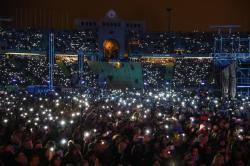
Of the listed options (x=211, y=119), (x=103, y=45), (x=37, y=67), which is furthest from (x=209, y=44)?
(x=211, y=119)

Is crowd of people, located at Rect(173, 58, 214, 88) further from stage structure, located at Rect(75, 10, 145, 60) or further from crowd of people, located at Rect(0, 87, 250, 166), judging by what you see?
crowd of people, located at Rect(0, 87, 250, 166)

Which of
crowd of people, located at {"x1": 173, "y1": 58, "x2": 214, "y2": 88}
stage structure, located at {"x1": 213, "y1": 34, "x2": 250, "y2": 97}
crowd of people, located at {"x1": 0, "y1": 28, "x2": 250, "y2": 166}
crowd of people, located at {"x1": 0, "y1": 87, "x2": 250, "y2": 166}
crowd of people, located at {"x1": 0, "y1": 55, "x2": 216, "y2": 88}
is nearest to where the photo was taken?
crowd of people, located at {"x1": 0, "y1": 87, "x2": 250, "y2": 166}

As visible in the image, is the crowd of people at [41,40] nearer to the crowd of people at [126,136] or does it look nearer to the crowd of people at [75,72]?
the crowd of people at [75,72]

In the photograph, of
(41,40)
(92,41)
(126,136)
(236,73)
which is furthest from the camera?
(92,41)

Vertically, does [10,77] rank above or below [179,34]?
below

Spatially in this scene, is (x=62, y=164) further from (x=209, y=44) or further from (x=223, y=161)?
(x=209, y=44)

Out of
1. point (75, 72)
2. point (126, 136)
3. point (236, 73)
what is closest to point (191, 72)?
point (75, 72)

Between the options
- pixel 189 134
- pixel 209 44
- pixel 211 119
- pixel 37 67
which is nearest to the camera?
pixel 189 134

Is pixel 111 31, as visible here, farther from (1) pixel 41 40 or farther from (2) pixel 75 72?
(2) pixel 75 72

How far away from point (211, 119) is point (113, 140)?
708cm

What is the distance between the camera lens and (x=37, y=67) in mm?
65688

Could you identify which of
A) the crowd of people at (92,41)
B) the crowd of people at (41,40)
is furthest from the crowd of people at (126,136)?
the crowd of people at (41,40)

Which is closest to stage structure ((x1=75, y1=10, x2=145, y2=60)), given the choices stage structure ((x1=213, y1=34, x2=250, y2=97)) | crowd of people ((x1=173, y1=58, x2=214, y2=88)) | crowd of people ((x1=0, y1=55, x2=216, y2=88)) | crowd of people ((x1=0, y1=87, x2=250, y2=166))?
crowd of people ((x1=0, y1=55, x2=216, y2=88))

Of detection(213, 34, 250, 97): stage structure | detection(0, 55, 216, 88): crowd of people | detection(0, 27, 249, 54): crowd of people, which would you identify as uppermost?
detection(0, 27, 249, 54): crowd of people
